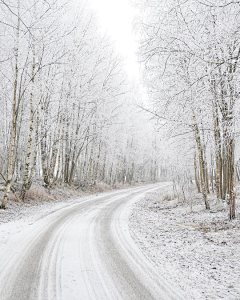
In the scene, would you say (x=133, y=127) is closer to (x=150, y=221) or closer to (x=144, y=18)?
(x=150, y=221)

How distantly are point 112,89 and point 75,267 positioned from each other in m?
16.9

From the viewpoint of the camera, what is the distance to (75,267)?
3846 mm

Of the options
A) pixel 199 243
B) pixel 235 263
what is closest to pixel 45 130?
pixel 199 243

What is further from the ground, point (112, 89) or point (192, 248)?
point (112, 89)

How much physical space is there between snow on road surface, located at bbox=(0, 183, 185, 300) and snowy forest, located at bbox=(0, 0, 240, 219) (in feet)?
11.6

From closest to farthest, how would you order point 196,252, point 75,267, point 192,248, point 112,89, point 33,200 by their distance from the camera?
point 75,267 < point 196,252 < point 192,248 < point 33,200 < point 112,89

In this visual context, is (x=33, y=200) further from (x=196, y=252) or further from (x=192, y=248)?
(x=196, y=252)

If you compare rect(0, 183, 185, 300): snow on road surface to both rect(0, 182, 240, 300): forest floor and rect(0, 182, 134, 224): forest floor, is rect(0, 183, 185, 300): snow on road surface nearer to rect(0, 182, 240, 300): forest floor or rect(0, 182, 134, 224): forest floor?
rect(0, 182, 240, 300): forest floor

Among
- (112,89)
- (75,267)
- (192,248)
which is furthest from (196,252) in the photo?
(112,89)

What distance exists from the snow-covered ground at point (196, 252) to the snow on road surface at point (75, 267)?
1.08 ft

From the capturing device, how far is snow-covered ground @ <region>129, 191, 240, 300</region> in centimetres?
337

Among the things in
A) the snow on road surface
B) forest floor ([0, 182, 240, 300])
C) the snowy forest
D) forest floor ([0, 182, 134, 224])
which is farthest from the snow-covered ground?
forest floor ([0, 182, 134, 224])

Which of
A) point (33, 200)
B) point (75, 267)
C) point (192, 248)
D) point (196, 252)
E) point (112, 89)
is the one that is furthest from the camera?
point (112, 89)

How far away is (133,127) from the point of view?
31750 mm
